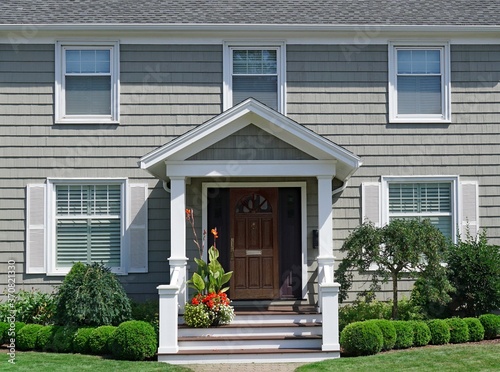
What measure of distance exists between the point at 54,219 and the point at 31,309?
181 cm

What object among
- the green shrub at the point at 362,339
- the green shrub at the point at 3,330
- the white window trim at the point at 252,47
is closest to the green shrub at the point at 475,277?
the green shrub at the point at 362,339

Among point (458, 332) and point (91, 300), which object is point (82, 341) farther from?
point (458, 332)

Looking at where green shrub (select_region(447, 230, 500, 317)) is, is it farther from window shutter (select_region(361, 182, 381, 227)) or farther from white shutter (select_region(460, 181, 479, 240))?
window shutter (select_region(361, 182, 381, 227))

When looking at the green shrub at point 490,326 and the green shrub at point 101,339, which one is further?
the green shrub at point 490,326

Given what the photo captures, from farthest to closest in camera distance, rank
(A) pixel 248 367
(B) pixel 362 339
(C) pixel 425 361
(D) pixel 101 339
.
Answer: (D) pixel 101 339 → (B) pixel 362 339 → (A) pixel 248 367 → (C) pixel 425 361

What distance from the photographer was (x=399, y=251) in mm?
12477

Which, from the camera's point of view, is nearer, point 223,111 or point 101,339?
point 101,339

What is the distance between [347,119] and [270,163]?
2.64m

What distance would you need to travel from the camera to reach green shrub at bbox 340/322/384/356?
38.2 ft

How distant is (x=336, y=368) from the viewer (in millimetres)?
10750

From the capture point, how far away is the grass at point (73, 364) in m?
10.7

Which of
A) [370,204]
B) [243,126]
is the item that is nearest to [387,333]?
[370,204]

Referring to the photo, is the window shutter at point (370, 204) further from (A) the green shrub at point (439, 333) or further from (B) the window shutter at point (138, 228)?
(B) the window shutter at point (138, 228)

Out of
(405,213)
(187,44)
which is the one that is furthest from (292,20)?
(405,213)
